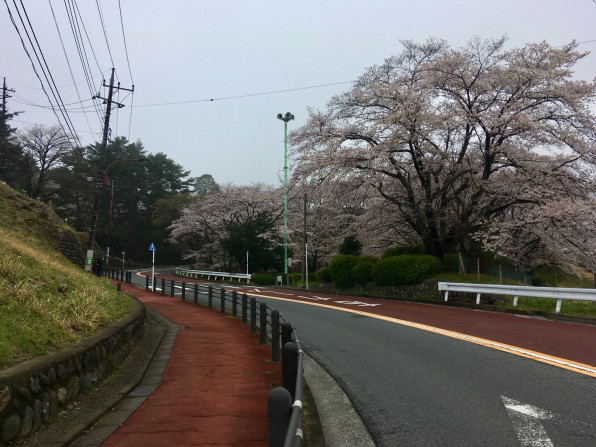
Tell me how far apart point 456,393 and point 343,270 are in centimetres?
2073

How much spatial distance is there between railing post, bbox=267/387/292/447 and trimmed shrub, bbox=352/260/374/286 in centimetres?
2177

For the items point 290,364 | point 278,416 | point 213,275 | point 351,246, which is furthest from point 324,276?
point 278,416

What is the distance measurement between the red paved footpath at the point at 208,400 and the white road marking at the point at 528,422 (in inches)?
96.0

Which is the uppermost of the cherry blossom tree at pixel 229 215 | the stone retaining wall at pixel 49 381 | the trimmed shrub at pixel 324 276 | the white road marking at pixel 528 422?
the cherry blossom tree at pixel 229 215

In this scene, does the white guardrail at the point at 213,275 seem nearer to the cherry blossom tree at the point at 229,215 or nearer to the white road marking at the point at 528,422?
the cherry blossom tree at the point at 229,215

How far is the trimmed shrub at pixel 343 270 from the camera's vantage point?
1011 inches

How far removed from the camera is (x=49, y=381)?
14.0ft

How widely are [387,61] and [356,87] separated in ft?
6.51

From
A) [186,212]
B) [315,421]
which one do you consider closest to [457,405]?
[315,421]

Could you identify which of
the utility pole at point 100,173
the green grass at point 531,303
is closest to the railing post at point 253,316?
the green grass at point 531,303

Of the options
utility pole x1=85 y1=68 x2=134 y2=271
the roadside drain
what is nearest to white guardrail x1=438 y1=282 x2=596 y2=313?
the roadside drain

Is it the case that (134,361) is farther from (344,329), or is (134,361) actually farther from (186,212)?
(186,212)

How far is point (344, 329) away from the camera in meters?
10.8

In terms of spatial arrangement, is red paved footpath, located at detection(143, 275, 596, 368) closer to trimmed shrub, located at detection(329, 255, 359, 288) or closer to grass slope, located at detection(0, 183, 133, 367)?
grass slope, located at detection(0, 183, 133, 367)
